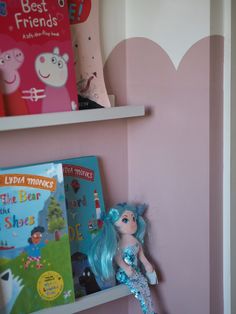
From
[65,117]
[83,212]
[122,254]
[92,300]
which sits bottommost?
[92,300]

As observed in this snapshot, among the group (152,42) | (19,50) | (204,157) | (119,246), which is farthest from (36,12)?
(119,246)

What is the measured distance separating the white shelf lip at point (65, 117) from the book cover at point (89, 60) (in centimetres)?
6

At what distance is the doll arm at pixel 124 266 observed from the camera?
55.8 inches

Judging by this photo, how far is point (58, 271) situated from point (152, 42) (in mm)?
649

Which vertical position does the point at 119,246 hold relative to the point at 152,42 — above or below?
below

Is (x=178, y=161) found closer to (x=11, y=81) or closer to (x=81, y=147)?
(x=81, y=147)

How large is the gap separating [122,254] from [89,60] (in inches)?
21.0

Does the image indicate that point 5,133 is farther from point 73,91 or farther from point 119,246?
point 119,246

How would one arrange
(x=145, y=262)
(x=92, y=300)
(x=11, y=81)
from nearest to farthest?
(x=11, y=81) → (x=92, y=300) → (x=145, y=262)

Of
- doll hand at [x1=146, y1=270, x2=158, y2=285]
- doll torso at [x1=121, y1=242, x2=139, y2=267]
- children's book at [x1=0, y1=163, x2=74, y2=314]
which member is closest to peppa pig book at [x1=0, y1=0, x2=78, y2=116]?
children's book at [x1=0, y1=163, x2=74, y2=314]

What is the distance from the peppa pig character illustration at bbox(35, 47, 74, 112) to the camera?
1.29 meters

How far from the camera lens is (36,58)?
1281 millimetres

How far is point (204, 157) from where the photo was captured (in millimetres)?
1318

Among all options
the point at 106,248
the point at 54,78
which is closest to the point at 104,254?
the point at 106,248
